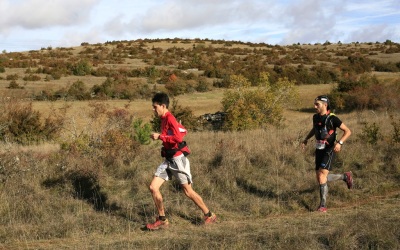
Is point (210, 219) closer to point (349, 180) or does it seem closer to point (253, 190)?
point (253, 190)

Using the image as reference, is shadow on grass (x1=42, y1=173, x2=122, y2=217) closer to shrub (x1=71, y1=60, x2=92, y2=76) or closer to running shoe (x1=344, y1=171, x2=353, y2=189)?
running shoe (x1=344, y1=171, x2=353, y2=189)

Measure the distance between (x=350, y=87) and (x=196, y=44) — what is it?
29650mm

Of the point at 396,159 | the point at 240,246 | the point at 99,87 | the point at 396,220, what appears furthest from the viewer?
the point at 99,87

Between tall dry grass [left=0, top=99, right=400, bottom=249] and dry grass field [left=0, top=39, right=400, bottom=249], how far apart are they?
19 millimetres

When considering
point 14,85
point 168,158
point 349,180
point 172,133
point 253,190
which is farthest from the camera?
A: point 14,85

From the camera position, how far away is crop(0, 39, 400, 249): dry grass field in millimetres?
5387

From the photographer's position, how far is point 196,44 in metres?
50.9

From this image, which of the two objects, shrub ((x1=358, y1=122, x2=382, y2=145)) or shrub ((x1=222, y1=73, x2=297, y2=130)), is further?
shrub ((x1=222, y1=73, x2=297, y2=130))

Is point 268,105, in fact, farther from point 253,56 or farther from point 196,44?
point 196,44

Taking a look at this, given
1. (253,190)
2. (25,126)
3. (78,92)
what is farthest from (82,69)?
(253,190)

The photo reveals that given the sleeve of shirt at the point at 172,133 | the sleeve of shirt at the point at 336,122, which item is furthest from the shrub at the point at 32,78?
the sleeve of shirt at the point at 336,122

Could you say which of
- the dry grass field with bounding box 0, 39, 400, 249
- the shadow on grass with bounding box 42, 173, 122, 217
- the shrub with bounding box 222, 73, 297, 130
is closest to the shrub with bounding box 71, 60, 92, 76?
the shrub with bounding box 222, 73, 297, 130

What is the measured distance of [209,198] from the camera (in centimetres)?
759

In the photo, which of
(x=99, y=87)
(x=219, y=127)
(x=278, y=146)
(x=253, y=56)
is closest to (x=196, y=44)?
(x=253, y=56)
